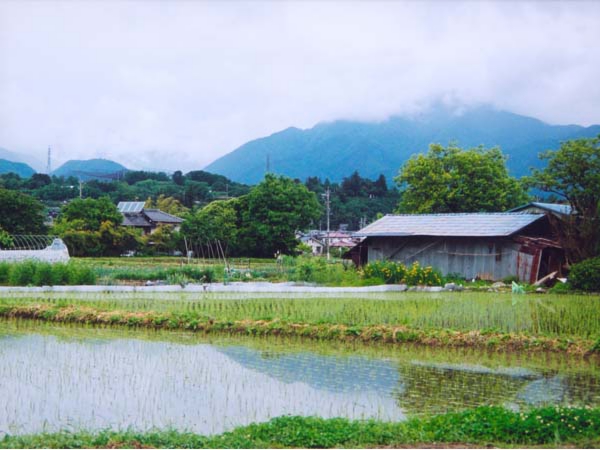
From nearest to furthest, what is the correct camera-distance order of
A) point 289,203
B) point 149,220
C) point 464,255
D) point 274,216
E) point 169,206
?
1. point 464,255
2. point 274,216
3. point 289,203
4. point 149,220
5. point 169,206

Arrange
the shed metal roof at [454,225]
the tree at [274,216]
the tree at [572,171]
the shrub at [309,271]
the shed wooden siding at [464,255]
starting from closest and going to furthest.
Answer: the shed wooden siding at [464,255]
the shed metal roof at [454,225]
the shrub at [309,271]
the tree at [572,171]
the tree at [274,216]

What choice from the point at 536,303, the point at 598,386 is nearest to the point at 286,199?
the point at 536,303

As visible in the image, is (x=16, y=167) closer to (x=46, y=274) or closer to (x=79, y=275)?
(x=79, y=275)

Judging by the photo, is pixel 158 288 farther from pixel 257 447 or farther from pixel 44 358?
pixel 257 447

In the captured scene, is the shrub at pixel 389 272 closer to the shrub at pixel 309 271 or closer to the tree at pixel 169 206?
the shrub at pixel 309 271

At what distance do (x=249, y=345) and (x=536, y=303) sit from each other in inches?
288

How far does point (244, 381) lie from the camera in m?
Result: 9.25

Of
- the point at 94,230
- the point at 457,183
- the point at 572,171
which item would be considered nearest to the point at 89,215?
the point at 94,230

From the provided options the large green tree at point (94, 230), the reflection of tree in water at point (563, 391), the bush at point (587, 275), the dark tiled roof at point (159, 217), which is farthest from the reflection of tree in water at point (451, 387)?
the dark tiled roof at point (159, 217)

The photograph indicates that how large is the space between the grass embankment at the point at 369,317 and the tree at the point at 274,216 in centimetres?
2366

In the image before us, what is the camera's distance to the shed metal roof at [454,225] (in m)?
24.0

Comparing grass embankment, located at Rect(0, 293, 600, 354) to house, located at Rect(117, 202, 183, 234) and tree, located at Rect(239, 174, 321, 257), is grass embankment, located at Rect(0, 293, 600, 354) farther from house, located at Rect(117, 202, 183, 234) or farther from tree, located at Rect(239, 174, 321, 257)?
house, located at Rect(117, 202, 183, 234)

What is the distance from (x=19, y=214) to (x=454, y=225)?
27.4 metres

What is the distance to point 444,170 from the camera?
3647 centimetres
